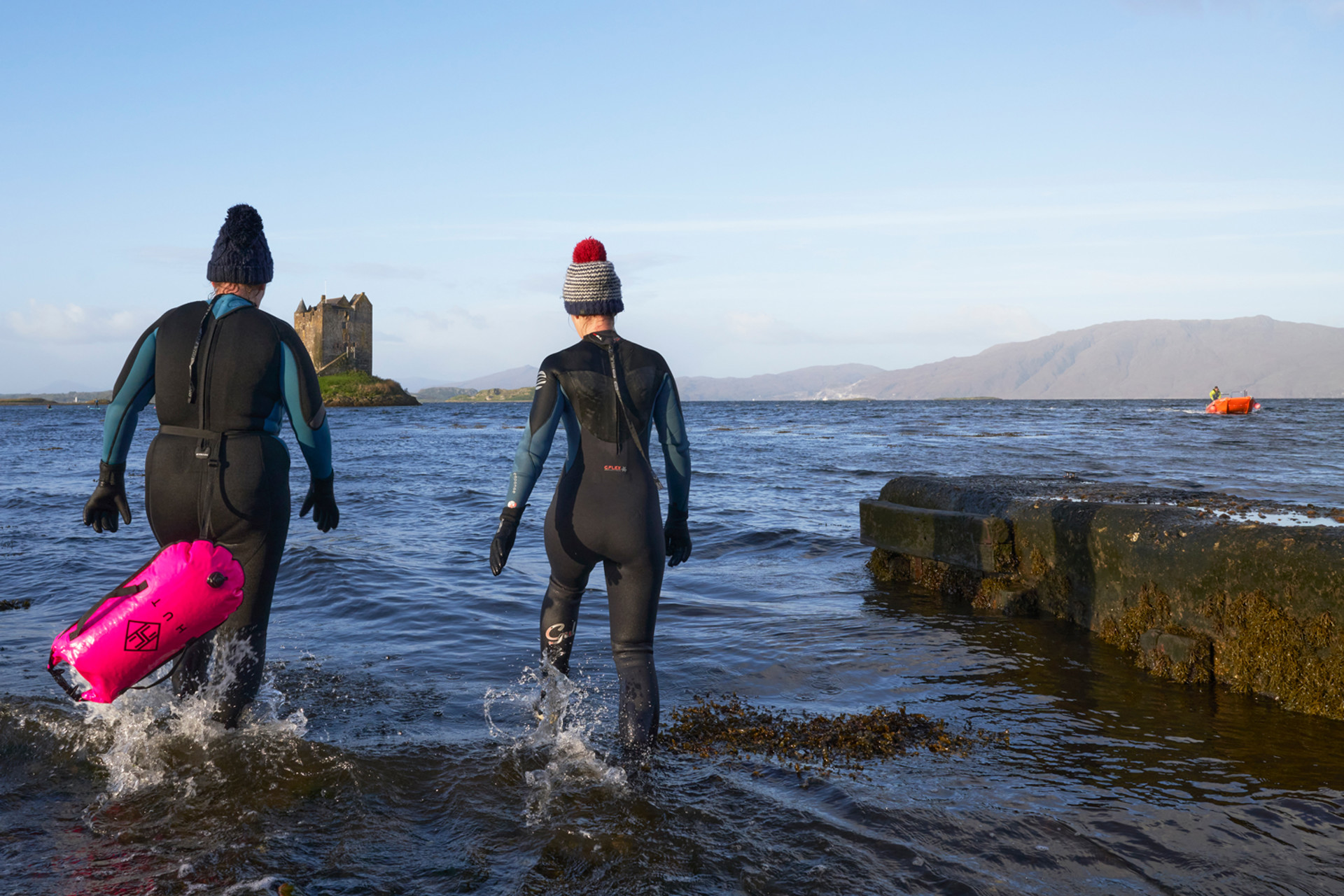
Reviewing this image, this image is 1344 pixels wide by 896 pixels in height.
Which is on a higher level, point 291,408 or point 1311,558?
point 291,408

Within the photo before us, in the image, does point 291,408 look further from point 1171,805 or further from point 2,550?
point 2,550

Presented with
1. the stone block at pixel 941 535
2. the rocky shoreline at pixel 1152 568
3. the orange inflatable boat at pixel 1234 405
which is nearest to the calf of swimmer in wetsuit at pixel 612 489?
the rocky shoreline at pixel 1152 568

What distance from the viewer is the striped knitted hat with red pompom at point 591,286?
161 inches

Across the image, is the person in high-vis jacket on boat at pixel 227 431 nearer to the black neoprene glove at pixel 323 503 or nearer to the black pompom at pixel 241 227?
the black pompom at pixel 241 227

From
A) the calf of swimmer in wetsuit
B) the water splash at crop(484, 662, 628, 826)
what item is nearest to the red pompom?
the calf of swimmer in wetsuit

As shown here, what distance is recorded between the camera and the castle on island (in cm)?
10488

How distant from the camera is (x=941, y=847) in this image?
11.1ft

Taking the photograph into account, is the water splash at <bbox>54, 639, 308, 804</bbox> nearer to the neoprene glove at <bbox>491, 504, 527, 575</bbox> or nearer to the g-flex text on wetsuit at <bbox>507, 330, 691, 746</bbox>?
the neoprene glove at <bbox>491, 504, 527, 575</bbox>

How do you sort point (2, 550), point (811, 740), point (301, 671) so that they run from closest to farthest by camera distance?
point (811, 740) → point (301, 671) → point (2, 550)

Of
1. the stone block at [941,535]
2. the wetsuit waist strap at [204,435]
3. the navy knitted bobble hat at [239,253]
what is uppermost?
the navy knitted bobble hat at [239,253]

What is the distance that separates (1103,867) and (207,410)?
4.04 m

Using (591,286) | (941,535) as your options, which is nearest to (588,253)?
(591,286)

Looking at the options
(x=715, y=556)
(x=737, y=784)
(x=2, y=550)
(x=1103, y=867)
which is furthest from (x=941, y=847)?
(x=2, y=550)

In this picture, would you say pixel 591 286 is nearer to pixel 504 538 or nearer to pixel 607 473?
pixel 607 473
